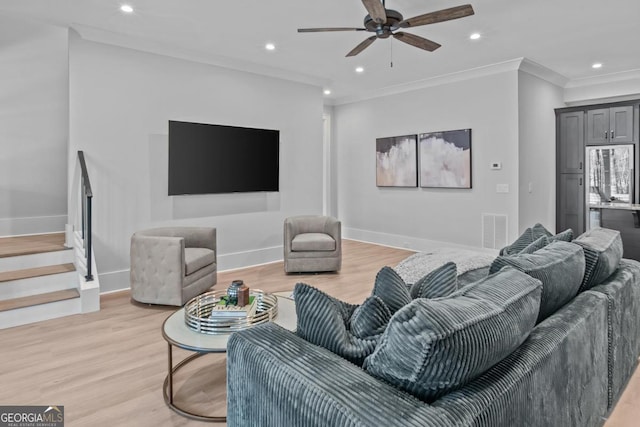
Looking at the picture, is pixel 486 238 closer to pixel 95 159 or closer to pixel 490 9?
pixel 490 9

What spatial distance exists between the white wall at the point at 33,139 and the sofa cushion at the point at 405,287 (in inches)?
194

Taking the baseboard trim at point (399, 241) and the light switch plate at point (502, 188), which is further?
the baseboard trim at point (399, 241)

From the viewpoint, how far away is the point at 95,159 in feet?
14.0

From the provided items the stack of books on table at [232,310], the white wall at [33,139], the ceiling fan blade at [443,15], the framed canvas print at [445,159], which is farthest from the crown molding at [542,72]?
the white wall at [33,139]

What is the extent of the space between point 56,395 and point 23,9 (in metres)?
3.37

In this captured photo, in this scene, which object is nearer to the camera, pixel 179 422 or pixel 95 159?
pixel 179 422

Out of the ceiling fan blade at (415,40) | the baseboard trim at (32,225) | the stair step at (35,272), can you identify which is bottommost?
the stair step at (35,272)

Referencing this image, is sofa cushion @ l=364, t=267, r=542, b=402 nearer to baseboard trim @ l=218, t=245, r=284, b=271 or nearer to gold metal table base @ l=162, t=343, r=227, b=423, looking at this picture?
gold metal table base @ l=162, t=343, r=227, b=423

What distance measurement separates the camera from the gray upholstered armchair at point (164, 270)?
12.3ft

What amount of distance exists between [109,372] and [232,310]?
1005 mm

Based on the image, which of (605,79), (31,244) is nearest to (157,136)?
(31,244)

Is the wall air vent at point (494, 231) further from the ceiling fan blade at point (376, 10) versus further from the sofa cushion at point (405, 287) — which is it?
the sofa cushion at point (405, 287)

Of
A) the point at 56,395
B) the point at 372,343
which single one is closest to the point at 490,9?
the point at 372,343

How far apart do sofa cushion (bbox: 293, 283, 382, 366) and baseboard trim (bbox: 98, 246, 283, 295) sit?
150 inches
